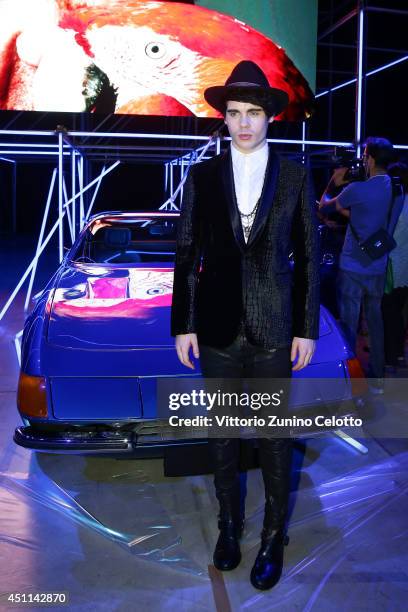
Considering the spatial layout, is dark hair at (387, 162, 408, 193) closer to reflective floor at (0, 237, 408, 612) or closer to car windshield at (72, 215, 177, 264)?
car windshield at (72, 215, 177, 264)

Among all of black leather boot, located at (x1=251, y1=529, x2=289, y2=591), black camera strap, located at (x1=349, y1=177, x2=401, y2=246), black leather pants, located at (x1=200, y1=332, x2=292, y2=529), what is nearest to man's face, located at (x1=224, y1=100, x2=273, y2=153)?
black leather pants, located at (x1=200, y1=332, x2=292, y2=529)

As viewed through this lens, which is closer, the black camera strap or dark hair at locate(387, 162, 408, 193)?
the black camera strap

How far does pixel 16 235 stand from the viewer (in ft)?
72.1

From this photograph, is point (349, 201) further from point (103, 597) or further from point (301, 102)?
point (301, 102)

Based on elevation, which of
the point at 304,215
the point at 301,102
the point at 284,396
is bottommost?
the point at 284,396

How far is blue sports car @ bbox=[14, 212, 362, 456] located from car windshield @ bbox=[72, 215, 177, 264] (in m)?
0.84

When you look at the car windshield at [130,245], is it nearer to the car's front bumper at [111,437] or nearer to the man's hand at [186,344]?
the car's front bumper at [111,437]

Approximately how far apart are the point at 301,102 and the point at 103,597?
24.5 feet

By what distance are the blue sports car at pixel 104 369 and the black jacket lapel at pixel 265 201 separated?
2.98 ft

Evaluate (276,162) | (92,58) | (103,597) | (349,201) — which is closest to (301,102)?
(92,58)

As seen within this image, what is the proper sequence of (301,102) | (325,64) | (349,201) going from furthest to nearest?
(325,64)
(301,102)
(349,201)

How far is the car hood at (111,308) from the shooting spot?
3090mm

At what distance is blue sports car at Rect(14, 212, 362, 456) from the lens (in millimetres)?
2717

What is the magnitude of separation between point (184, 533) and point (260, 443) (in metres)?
0.57
